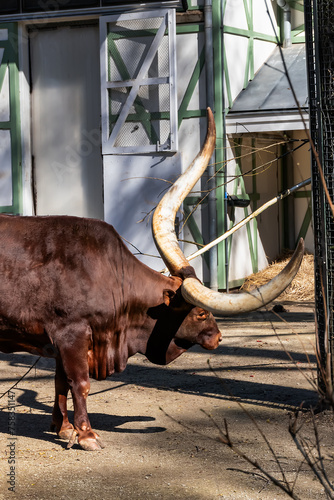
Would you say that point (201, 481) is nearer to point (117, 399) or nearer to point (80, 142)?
point (117, 399)

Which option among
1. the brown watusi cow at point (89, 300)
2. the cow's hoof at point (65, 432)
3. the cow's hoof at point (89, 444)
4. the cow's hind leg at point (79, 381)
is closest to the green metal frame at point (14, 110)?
the brown watusi cow at point (89, 300)

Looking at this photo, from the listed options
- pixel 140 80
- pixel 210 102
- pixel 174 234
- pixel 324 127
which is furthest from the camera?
pixel 210 102

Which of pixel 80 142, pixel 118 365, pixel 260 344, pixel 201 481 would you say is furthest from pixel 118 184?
pixel 201 481

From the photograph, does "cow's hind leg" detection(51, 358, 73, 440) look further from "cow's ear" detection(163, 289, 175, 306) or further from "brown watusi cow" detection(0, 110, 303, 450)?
"cow's ear" detection(163, 289, 175, 306)

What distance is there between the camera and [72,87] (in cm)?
1249

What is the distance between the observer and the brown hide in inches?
184

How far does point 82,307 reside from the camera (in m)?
4.68

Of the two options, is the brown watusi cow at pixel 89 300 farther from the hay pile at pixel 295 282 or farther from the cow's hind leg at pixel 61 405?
the hay pile at pixel 295 282

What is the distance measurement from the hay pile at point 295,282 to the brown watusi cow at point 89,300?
22.5ft

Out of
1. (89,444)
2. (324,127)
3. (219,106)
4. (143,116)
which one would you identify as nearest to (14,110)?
(143,116)

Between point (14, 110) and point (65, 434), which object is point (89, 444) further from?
point (14, 110)

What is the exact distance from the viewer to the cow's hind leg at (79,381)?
4648 millimetres

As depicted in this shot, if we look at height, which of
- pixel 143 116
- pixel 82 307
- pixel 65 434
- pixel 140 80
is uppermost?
pixel 140 80

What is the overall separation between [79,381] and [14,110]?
27.9ft
